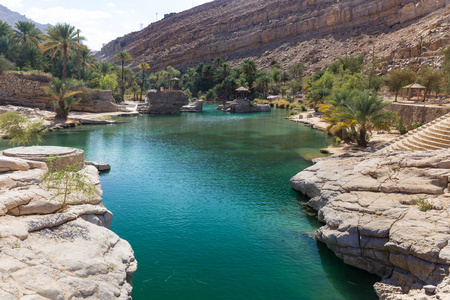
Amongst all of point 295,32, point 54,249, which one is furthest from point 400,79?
point 295,32

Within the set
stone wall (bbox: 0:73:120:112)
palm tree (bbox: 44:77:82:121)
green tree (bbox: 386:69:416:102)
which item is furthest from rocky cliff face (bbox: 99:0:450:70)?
stone wall (bbox: 0:73:120:112)

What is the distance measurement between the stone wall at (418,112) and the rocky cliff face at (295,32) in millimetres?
44868

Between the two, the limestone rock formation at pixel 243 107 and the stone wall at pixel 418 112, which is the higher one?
the limestone rock formation at pixel 243 107

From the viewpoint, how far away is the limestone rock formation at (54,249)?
6.40m

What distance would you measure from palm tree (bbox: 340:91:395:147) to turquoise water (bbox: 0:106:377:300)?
3991mm

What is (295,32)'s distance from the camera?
115m

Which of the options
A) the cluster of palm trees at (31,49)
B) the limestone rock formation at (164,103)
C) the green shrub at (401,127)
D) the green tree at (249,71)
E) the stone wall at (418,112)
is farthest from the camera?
the green tree at (249,71)

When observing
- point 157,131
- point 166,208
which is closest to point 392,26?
point 157,131

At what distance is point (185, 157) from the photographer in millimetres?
25047

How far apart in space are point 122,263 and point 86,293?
182 cm

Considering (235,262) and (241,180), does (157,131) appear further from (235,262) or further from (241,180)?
(235,262)

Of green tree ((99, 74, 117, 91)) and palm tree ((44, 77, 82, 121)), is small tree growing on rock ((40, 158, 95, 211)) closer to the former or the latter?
palm tree ((44, 77, 82, 121))

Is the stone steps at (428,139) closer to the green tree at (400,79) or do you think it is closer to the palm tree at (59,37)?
the green tree at (400,79)

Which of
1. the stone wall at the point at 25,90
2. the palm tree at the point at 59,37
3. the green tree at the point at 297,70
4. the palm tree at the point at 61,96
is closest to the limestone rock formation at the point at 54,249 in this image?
the palm tree at the point at 61,96
